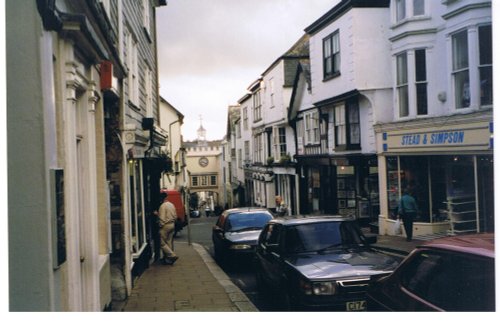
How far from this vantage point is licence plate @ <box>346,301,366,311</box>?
5785mm

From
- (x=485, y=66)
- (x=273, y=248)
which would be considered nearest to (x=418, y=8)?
(x=485, y=66)

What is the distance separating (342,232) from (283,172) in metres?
16.8

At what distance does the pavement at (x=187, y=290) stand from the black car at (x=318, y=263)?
1.95ft

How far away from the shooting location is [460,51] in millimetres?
10914

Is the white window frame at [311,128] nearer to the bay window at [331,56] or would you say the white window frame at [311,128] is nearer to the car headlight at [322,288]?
the bay window at [331,56]

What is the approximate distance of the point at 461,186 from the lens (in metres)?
11.2

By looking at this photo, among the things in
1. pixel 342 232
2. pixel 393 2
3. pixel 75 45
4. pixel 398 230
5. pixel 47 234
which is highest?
pixel 393 2

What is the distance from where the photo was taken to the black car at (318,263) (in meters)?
5.85

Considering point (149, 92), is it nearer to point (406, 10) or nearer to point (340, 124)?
point (406, 10)

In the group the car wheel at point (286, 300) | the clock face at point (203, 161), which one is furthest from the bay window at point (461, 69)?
the clock face at point (203, 161)

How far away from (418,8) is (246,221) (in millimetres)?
6699

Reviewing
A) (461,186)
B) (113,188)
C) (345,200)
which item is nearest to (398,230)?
(461,186)

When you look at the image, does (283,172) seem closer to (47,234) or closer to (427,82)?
(427,82)

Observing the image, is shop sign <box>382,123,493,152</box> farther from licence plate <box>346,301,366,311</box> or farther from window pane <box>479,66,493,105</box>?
licence plate <box>346,301,366,311</box>
